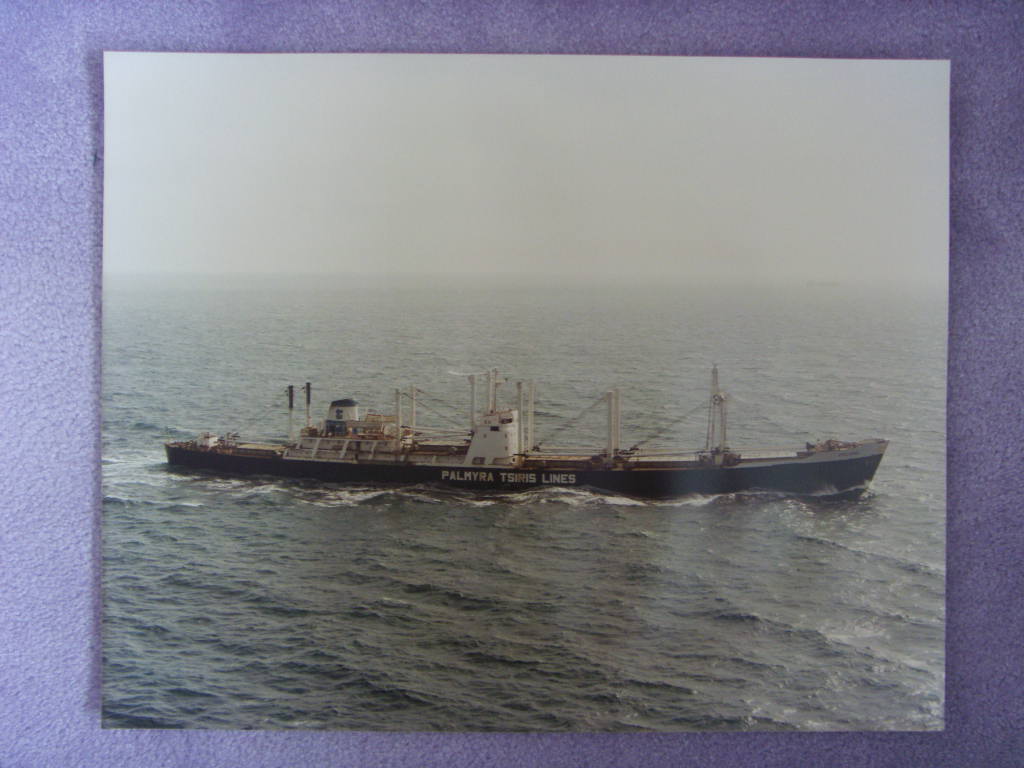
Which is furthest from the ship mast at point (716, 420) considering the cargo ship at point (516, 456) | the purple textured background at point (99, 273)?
the purple textured background at point (99, 273)

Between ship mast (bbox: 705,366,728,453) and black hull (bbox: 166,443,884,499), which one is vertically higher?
ship mast (bbox: 705,366,728,453)

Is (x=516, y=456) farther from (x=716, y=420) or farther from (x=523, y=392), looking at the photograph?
(x=716, y=420)

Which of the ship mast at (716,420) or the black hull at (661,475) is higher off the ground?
the ship mast at (716,420)

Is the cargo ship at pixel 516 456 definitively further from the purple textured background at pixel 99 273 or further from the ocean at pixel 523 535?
the purple textured background at pixel 99 273

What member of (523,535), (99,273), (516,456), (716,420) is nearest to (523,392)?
(516,456)

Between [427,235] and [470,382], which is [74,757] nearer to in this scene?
[470,382]

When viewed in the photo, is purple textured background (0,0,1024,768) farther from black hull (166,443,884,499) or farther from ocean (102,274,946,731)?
black hull (166,443,884,499)

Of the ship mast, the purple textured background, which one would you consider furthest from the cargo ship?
the purple textured background
